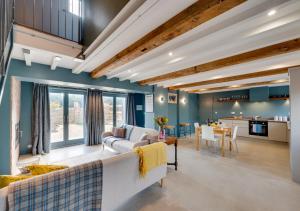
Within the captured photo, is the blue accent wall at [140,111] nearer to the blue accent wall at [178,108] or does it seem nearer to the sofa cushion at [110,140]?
the blue accent wall at [178,108]

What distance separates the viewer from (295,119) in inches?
108

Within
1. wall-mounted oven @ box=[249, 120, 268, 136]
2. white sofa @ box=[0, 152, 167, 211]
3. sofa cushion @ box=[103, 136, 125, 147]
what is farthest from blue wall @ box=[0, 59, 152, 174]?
wall-mounted oven @ box=[249, 120, 268, 136]

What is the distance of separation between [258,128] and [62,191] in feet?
24.8

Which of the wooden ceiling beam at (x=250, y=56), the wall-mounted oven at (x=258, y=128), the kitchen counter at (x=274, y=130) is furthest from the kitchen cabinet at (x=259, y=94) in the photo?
the wooden ceiling beam at (x=250, y=56)

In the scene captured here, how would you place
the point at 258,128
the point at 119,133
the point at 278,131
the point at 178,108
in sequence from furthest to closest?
1. the point at 178,108
2. the point at 258,128
3. the point at 278,131
4. the point at 119,133

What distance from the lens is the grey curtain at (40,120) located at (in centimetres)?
445

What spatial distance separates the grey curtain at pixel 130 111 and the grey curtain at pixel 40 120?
10.4 feet

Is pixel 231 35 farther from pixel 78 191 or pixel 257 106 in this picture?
pixel 257 106

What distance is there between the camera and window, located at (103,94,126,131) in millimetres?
6336

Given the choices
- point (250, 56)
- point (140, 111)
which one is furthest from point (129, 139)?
point (250, 56)

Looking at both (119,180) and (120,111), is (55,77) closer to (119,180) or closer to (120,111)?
(119,180)

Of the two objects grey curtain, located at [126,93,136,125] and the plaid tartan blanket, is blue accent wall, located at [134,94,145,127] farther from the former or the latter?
the plaid tartan blanket

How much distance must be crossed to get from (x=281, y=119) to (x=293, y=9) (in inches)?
240

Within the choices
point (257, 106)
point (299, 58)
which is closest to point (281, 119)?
point (257, 106)
